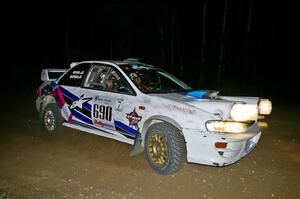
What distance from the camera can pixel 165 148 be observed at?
4949 mm

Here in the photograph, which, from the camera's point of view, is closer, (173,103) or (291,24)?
(173,103)

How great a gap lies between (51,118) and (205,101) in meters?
3.77

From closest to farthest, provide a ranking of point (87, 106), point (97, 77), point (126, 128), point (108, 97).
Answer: point (126, 128) → point (108, 97) → point (87, 106) → point (97, 77)

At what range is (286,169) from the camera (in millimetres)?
5359

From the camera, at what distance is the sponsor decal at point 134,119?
5.38m

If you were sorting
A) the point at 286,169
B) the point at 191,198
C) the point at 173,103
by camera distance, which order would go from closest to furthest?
the point at 191,198 < the point at 173,103 < the point at 286,169

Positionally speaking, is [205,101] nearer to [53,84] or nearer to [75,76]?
[75,76]

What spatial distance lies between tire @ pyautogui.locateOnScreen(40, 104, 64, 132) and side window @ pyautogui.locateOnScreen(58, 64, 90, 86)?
22.8 inches

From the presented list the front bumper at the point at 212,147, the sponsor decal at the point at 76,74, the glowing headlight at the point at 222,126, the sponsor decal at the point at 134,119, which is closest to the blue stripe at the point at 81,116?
the sponsor decal at the point at 76,74

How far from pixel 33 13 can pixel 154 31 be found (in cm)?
1244

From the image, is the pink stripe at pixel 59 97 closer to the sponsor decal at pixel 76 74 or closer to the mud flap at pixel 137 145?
the sponsor decal at pixel 76 74

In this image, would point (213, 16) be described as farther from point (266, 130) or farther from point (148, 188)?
point (148, 188)

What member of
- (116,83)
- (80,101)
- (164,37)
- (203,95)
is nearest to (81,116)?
(80,101)

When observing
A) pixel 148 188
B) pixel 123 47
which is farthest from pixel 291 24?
pixel 148 188
